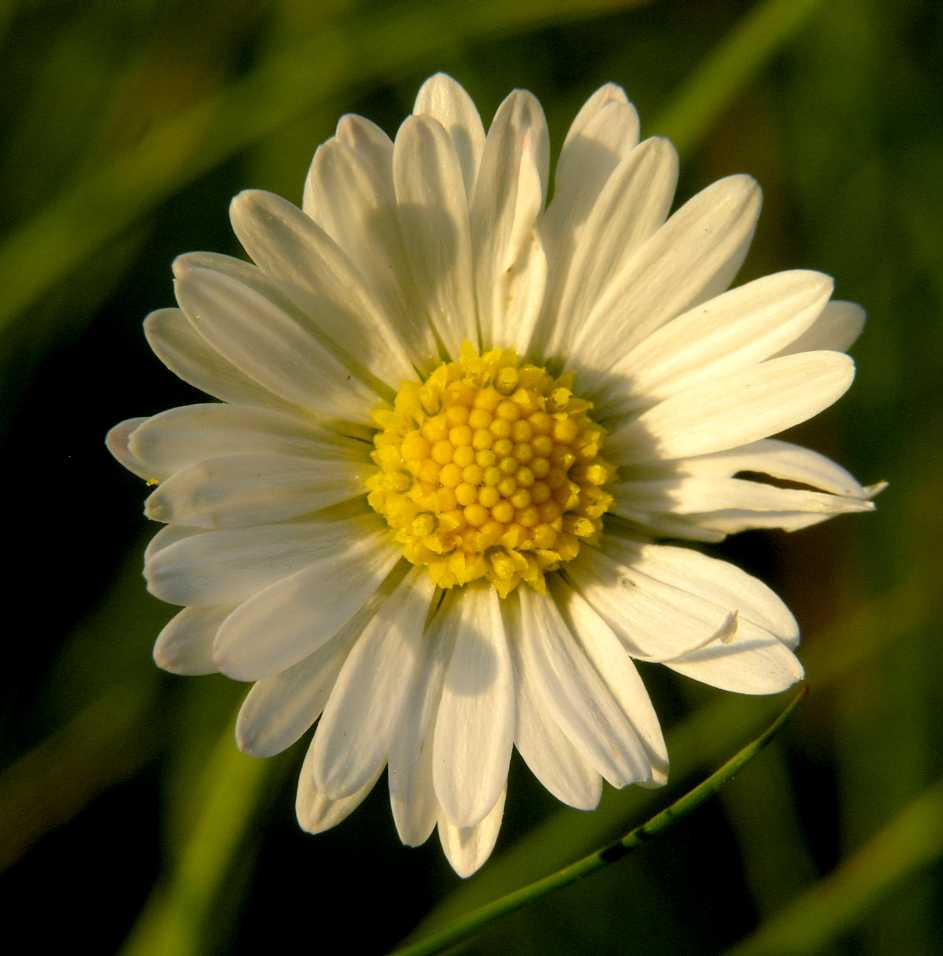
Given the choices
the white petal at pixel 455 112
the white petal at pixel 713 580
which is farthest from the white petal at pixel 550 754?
the white petal at pixel 455 112

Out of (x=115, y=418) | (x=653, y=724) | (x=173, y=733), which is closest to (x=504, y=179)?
(x=653, y=724)

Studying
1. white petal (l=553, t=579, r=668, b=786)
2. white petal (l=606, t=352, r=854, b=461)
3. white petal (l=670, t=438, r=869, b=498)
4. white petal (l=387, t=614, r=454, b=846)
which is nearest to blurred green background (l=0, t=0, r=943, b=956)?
white petal (l=387, t=614, r=454, b=846)

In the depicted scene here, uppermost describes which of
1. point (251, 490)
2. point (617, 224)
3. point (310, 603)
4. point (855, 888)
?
point (617, 224)

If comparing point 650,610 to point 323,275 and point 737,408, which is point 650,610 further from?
point 323,275

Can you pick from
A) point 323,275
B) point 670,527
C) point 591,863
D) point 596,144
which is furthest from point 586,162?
point 591,863

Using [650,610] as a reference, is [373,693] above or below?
above

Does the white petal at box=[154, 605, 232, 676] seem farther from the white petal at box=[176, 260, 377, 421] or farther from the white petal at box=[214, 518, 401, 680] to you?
the white petal at box=[176, 260, 377, 421]
